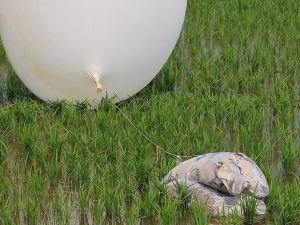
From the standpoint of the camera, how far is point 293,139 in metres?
3.54

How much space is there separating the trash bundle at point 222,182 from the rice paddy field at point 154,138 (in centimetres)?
5

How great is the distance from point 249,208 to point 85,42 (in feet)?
4.42

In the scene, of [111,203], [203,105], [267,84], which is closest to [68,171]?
[111,203]

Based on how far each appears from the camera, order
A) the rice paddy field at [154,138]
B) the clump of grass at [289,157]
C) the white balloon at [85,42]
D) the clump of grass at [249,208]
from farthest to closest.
Answer: the white balloon at [85,42] → the clump of grass at [289,157] → the rice paddy field at [154,138] → the clump of grass at [249,208]

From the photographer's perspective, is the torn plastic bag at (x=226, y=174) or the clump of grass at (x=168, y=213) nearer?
the clump of grass at (x=168, y=213)

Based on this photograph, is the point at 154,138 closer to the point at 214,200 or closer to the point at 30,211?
the point at 214,200

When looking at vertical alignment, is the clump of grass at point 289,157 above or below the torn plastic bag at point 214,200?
above

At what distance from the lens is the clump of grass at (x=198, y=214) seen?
2.63 meters

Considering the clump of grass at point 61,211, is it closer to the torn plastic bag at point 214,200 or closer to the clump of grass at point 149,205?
the clump of grass at point 149,205

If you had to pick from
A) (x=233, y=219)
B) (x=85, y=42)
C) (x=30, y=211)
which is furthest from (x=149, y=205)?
(x=85, y=42)

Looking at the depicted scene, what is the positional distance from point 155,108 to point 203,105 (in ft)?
0.96

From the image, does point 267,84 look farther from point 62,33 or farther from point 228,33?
point 62,33

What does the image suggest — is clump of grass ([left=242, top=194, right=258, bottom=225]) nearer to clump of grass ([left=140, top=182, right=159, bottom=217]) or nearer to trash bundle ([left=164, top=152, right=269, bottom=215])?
trash bundle ([left=164, top=152, right=269, bottom=215])

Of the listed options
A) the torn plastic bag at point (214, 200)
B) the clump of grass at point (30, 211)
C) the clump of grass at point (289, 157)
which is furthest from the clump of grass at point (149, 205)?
the clump of grass at point (289, 157)
